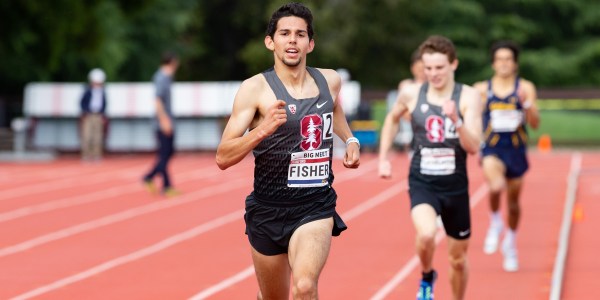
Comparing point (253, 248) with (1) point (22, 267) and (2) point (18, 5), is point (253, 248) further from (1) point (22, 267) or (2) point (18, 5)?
(2) point (18, 5)

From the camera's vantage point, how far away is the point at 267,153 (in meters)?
7.09

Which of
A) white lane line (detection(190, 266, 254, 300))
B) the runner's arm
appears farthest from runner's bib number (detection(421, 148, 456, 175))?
the runner's arm

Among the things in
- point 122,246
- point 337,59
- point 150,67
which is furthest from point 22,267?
point 337,59

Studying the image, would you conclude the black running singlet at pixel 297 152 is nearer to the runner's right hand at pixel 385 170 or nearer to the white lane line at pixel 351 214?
the runner's right hand at pixel 385 170

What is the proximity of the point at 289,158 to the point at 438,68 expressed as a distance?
9.30 feet

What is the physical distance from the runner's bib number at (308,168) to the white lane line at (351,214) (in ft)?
12.1

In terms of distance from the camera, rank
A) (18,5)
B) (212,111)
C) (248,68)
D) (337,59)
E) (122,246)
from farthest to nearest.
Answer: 1. (248,68)
2. (337,59)
3. (212,111)
4. (18,5)
5. (122,246)

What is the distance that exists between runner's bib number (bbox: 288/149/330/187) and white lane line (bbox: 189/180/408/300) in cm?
368

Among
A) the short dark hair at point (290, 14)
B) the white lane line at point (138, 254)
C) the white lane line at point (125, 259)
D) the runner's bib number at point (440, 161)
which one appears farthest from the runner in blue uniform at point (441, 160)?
the white lane line at point (138, 254)

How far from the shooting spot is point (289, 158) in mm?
7086

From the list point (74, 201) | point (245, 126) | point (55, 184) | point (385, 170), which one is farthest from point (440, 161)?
point (55, 184)

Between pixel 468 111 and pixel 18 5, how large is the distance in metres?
23.4

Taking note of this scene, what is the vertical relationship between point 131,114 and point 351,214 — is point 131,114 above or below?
above

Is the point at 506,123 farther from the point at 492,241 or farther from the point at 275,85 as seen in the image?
the point at 275,85
